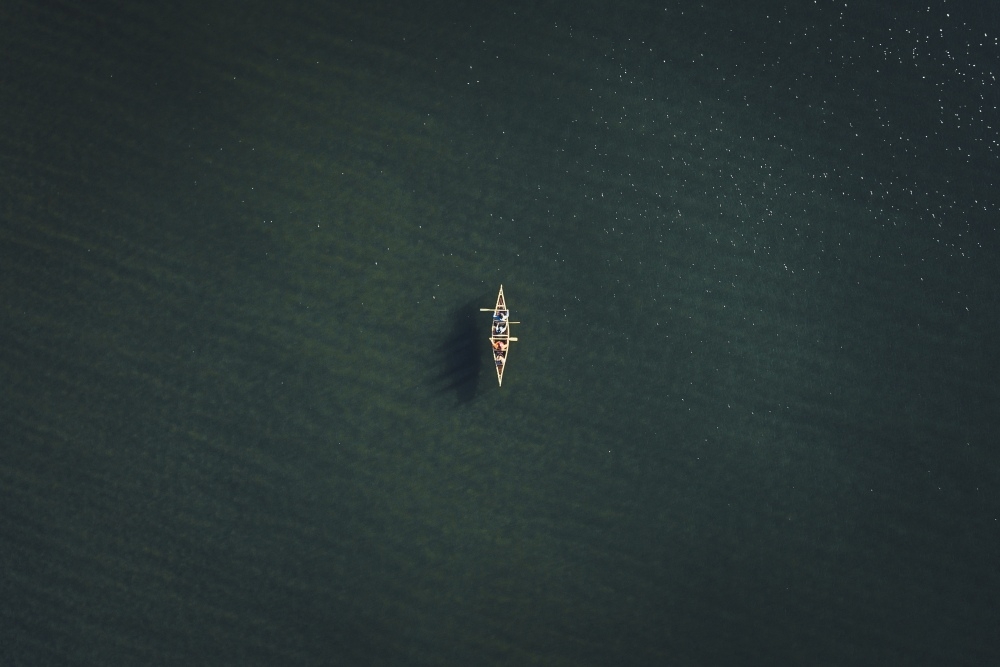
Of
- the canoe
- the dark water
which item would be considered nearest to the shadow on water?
the dark water

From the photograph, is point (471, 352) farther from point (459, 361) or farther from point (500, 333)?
point (500, 333)

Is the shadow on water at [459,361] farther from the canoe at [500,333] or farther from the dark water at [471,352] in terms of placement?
the canoe at [500,333]

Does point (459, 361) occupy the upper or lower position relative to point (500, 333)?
lower

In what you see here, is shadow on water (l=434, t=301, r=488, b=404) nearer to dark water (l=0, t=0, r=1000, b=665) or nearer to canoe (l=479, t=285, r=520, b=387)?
dark water (l=0, t=0, r=1000, b=665)

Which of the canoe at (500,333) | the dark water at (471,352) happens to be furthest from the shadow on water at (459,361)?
the canoe at (500,333)

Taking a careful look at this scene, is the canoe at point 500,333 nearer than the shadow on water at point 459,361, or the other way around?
the canoe at point 500,333

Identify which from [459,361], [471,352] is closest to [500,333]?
[471,352]
